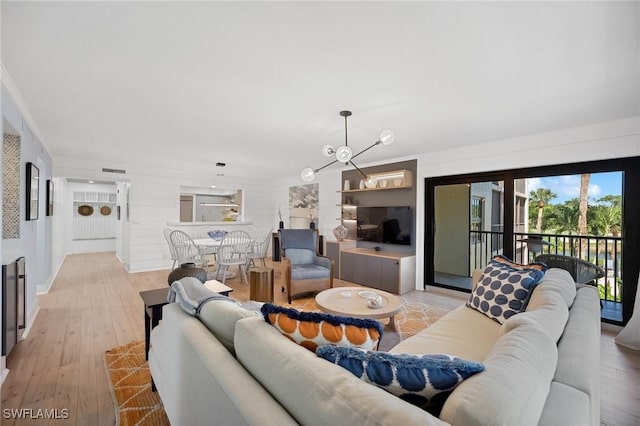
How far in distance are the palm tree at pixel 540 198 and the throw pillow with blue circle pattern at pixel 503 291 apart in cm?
205

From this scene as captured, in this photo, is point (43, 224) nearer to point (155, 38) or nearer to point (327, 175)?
point (155, 38)

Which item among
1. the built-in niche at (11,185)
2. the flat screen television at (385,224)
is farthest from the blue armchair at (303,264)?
the built-in niche at (11,185)

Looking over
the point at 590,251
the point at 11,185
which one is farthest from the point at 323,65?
the point at 590,251

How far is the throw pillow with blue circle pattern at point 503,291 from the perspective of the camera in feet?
6.66

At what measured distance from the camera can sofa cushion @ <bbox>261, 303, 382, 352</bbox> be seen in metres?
1.08

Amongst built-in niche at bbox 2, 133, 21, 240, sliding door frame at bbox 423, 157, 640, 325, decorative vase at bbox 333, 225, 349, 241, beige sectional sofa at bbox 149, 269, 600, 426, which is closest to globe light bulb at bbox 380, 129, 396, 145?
beige sectional sofa at bbox 149, 269, 600, 426

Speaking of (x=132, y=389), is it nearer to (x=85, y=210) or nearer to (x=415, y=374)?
(x=415, y=374)

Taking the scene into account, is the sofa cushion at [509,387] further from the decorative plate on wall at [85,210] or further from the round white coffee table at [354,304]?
the decorative plate on wall at [85,210]

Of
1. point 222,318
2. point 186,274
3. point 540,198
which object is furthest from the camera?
point 540,198

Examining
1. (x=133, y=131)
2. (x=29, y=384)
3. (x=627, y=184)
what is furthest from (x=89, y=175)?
(x=627, y=184)

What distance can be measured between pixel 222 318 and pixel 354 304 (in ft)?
5.11

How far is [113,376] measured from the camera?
2141mm

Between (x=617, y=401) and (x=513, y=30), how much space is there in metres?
2.58

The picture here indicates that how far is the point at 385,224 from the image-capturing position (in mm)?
5109
